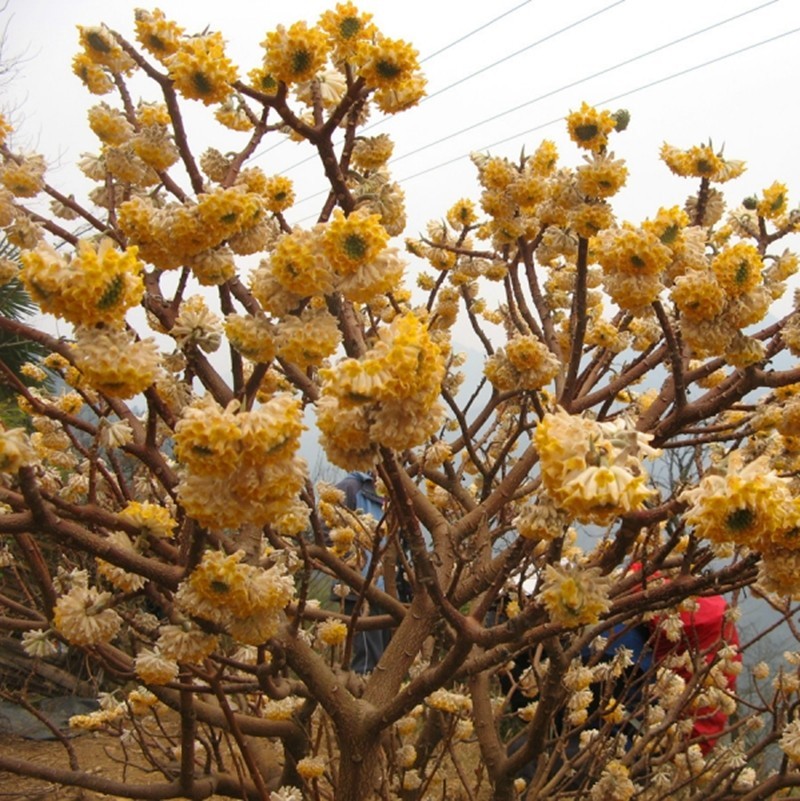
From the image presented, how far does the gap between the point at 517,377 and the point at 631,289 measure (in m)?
0.81

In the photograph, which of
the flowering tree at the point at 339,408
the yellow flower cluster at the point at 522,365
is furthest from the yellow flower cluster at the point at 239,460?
the yellow flower cluster at the point at 522,365

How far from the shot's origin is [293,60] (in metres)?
1.77

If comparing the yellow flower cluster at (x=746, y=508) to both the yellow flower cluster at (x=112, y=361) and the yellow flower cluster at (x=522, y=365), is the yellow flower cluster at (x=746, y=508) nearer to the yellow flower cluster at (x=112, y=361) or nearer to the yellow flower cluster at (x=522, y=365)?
the yellow flower cluster at (x=112, y=361)

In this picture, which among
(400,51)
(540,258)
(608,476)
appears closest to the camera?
(608,476)

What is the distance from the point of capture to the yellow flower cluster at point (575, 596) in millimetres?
1222

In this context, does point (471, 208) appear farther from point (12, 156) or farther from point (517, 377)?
point (12, 156)

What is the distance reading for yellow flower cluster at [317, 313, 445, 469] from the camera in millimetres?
1025

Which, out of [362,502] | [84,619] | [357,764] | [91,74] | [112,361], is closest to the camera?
[112,361]

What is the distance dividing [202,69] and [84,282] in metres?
0.98

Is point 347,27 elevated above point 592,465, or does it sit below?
above

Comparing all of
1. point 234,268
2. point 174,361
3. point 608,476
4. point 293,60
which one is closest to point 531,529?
point 608,476

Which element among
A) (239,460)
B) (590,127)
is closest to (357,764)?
(239,460)

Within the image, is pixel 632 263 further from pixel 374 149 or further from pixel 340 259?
pixel 374 149

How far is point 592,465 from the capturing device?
3.42 ft
